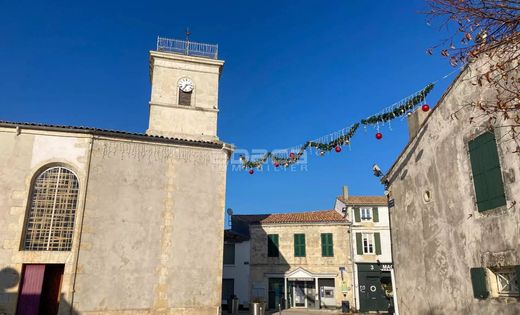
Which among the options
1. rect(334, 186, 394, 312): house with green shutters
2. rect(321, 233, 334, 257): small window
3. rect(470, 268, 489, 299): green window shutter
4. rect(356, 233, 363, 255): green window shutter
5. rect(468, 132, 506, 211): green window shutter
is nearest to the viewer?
rect(468, 132, 506, 211): green window shutter

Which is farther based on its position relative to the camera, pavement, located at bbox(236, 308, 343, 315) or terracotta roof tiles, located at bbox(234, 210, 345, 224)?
terracotta roof tiles, located at bbox(234, 210, 345, 224)

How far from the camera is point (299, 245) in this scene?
2966 cm

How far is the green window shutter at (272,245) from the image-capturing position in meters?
29.7

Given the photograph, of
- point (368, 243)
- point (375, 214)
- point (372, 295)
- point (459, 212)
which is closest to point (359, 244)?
point (368, 243)

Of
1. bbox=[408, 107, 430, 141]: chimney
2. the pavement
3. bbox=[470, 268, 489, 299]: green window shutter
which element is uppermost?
bbox=[408, 107, 430, 141]: chimney

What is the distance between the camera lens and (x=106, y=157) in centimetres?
1647

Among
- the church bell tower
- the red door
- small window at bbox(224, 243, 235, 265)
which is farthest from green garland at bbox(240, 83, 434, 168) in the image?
small window at bbox(224, 243, 235, 265)

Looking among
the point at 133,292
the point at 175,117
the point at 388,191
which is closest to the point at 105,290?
the point at 133,292

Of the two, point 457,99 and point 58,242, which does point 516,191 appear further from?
point 58,242

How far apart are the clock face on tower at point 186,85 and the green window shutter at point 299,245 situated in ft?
46.6

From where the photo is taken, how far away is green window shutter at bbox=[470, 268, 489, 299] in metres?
8.59

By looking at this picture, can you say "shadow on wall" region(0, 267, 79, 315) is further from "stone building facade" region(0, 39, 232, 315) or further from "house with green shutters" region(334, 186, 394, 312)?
"house with green shutters" region(334, 186, 394, 312)

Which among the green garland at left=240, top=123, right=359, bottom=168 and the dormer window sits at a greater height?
the dormer window

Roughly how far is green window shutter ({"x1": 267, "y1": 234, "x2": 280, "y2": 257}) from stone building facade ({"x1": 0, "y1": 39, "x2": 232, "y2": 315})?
13.1 meters
